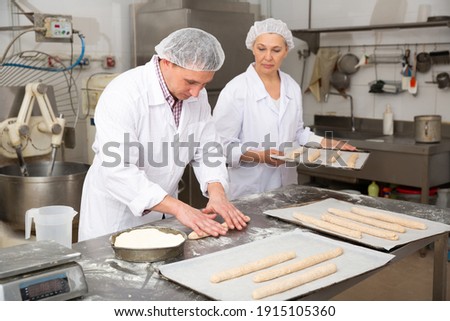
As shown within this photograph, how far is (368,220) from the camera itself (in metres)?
A: 2.03

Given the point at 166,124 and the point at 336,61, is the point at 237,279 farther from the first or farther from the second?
the point at 336,61

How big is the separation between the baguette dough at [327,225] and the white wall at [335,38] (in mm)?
2516

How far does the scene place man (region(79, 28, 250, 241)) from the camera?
76.5 inches

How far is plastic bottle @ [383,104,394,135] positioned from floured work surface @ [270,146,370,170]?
1.70m

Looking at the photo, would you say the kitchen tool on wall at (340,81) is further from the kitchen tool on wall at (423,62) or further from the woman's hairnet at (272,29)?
the woman's hairnet at (272,29)

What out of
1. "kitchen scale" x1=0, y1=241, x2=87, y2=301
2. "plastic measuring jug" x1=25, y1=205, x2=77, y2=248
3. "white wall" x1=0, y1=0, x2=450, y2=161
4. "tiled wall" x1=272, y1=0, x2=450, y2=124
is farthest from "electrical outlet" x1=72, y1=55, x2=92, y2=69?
"kitchen scale" x1=0, y1=241, x2=87, y2=301

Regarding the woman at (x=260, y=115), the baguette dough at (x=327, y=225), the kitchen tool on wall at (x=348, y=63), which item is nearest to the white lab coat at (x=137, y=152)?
the baguette dough at (x=327, y=225)

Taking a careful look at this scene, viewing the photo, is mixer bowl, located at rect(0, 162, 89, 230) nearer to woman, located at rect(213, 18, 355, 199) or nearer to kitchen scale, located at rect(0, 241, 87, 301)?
woman, located at rect(213, 18, 355, 199)

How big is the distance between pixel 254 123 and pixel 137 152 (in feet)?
3.31

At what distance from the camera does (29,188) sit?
2.76 m

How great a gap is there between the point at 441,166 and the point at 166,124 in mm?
2477

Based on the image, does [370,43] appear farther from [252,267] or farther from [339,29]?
[252,267]

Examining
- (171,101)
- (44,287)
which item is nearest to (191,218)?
(171,101)

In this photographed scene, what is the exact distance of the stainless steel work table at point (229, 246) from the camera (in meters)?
1.43
